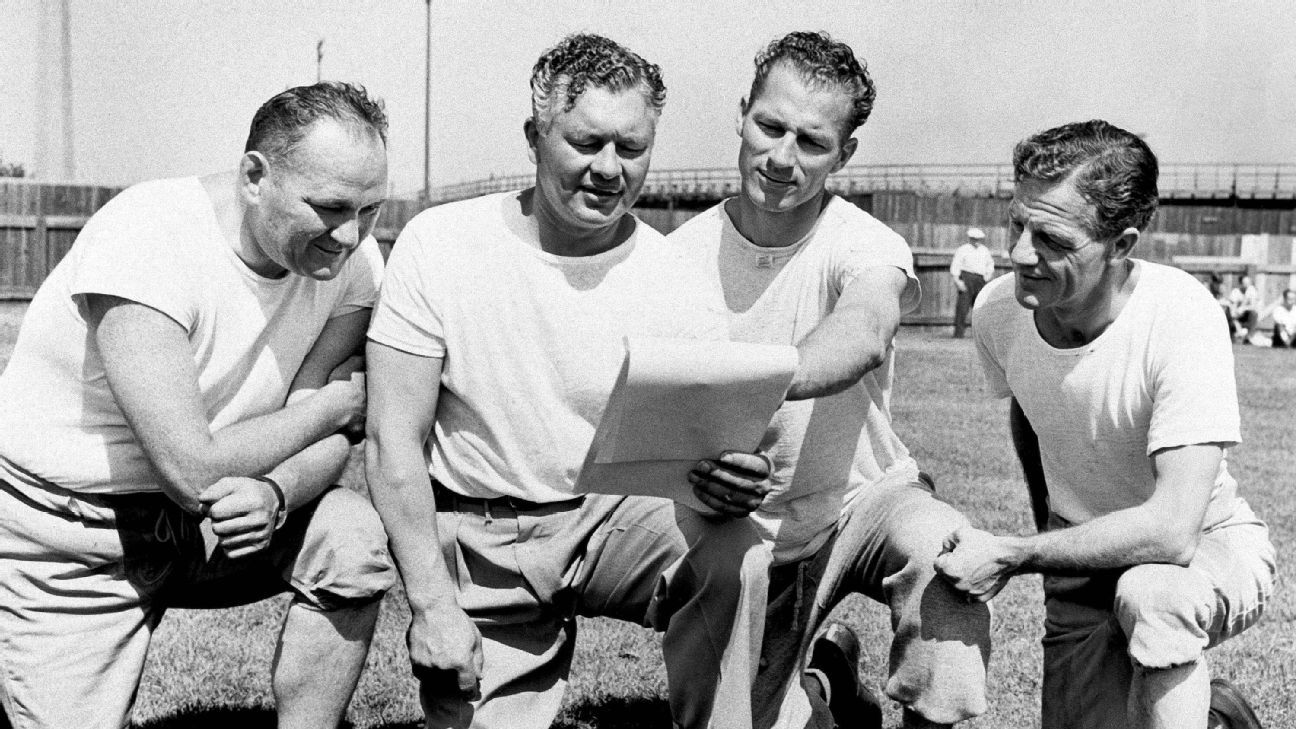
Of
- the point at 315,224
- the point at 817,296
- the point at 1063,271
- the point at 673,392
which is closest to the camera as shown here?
the point at 673,392

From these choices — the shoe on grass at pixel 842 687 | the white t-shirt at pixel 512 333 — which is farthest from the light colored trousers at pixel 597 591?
the shoe on grass at pixel 842 687

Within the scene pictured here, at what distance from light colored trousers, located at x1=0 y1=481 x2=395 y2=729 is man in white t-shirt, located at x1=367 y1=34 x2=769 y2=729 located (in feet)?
0.53

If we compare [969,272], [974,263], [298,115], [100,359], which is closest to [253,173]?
[298,115]

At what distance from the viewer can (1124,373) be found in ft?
11.3

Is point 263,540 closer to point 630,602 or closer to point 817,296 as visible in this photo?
point 630,602

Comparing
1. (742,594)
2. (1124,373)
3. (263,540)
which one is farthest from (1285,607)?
(263,540)

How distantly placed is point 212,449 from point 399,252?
715 mm

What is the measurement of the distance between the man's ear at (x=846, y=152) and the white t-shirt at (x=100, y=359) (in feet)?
5.16

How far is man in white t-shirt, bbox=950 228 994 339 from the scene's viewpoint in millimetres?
20938

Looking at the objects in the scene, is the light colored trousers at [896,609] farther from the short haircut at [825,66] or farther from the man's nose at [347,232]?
the man's nose at [347,232]

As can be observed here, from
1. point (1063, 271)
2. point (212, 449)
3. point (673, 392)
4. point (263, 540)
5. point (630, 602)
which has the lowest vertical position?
point (630, 602)

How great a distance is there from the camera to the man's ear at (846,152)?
387 cm

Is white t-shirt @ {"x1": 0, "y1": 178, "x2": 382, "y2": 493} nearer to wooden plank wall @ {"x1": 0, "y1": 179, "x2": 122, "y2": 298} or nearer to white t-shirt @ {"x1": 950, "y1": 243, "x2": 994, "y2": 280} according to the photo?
wooden plank wall @ {"x1": 0, "y1": 179, "x2": 122, "y2": 298}

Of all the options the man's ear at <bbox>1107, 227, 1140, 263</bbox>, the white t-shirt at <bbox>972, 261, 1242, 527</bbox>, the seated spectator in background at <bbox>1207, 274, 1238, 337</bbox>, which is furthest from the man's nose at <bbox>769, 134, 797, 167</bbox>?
the seated spectator in background at <bbox>1207, 274, 1238, 337</bbox>
